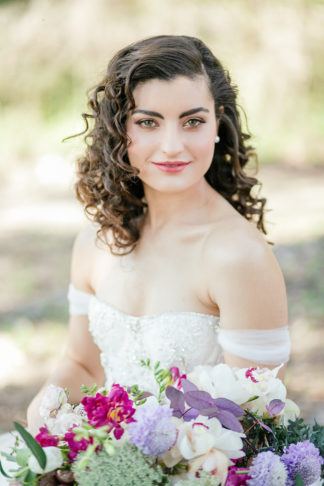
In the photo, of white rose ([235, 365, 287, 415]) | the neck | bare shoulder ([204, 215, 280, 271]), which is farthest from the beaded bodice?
white rose ([235, 365, 287, 415])

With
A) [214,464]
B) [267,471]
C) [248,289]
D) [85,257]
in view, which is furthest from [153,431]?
[85,257]

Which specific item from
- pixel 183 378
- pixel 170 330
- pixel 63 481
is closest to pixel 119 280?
pixel 170 330

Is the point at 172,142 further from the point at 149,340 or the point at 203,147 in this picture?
the point at 149,340

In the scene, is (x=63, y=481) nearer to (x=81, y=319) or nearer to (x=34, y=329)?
(x=81, y=319)

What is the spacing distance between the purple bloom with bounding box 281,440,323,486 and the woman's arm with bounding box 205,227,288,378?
701 millimetres

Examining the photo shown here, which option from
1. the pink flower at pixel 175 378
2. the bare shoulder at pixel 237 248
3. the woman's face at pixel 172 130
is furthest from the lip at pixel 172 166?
the pink flower at pixel 175 378

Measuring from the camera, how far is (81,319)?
9.02 ft

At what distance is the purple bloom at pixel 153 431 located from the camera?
4.17 feet

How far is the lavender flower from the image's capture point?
4.35 ft

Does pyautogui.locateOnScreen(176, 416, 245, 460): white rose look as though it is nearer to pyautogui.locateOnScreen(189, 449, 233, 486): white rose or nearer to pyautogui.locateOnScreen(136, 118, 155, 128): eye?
pyautogui.locateOnScreen(189, 449, 233, 486): white rose

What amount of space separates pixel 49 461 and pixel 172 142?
1.10m

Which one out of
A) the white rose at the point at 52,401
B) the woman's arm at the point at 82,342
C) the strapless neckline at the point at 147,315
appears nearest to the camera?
the white rose at the point at 52,401

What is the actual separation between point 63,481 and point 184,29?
412 inches

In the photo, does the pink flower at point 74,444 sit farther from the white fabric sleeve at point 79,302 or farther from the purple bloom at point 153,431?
the white fabric sleeve at point 79,302
